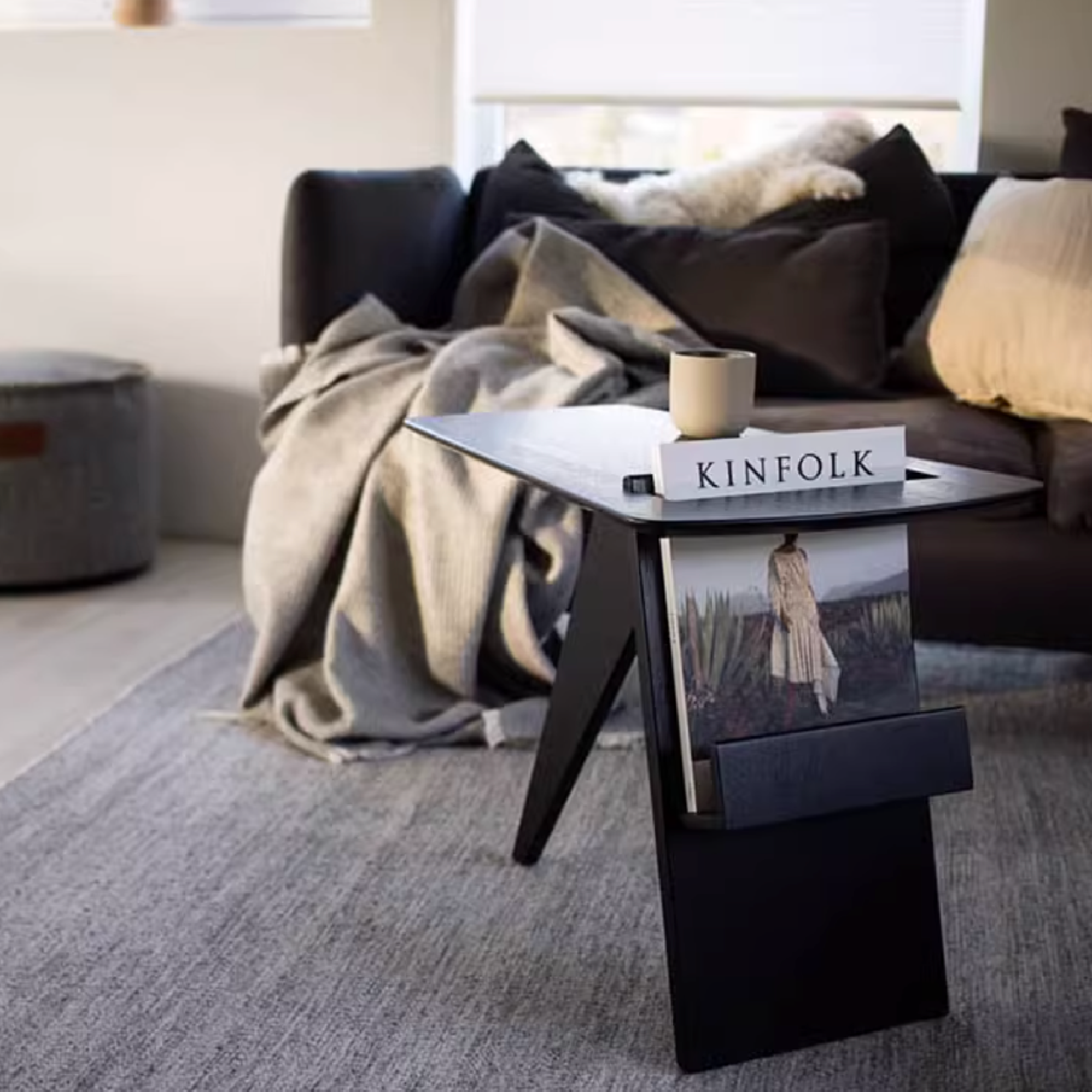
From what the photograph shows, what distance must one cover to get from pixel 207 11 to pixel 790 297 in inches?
60.2

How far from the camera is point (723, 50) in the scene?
369 centimetres

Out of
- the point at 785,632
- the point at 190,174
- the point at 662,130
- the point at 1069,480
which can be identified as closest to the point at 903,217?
the point at 662,130

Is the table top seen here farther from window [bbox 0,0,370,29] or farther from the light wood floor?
window [bbox 0,0,370,29]

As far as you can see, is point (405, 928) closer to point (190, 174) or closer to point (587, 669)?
point (587, 669)

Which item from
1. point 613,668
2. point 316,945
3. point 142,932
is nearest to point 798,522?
point 613,668

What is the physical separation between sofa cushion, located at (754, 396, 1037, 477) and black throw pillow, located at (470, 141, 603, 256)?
2.08 ft

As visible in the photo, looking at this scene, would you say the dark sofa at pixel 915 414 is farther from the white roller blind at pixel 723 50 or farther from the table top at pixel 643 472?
the table top at pixel 643 472

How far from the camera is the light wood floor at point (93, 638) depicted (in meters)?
2.77

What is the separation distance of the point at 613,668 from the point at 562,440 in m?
0.27

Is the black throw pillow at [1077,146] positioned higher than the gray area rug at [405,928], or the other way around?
the black throw pillow at [1077,146]

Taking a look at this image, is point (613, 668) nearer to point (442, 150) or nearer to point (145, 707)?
point (145, 707)

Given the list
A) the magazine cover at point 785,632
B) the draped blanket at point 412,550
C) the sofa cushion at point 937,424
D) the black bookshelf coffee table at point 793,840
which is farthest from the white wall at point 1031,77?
the magazine cover at point 785,632

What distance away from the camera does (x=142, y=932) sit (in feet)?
6.64

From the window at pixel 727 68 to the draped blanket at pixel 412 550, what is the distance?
3.05ft
